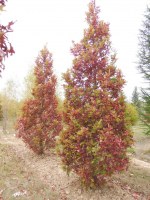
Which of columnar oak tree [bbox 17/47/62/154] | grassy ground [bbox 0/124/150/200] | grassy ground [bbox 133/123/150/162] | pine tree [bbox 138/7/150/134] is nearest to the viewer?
grassy ground [bbox 0/124/150/200]

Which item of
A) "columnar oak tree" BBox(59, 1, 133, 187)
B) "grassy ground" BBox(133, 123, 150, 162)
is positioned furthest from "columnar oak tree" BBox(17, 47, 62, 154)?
"grassy ground" BBox(133, 123, 150, 162)

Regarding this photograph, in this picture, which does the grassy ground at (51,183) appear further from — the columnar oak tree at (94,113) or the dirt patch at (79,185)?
the columnar oak tree at (94,113)

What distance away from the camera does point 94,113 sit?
9375 mm

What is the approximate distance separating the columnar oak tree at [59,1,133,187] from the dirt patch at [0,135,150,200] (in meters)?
0.50

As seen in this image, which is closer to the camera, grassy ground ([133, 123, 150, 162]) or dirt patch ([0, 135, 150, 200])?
dirt patch ([0, 135, 150, 200])

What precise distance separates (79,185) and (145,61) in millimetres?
6875

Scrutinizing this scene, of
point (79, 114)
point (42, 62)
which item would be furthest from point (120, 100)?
point (42, 62)

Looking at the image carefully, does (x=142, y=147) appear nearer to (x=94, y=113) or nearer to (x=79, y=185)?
(x=79, y=185)

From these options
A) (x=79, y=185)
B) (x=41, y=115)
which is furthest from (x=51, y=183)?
(x=41, y=115)

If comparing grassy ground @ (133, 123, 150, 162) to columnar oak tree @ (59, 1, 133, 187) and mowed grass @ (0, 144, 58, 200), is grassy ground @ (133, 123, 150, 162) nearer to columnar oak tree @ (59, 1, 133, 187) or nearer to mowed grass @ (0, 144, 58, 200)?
mowed grass @ (0, 144, 58, 200)

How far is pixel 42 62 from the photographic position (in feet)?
52.0

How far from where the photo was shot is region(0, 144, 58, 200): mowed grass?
30.7 ft

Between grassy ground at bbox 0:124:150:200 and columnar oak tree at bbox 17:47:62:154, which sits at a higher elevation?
columnar oak tree at bbox 17:47:62:154

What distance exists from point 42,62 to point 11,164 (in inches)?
255
